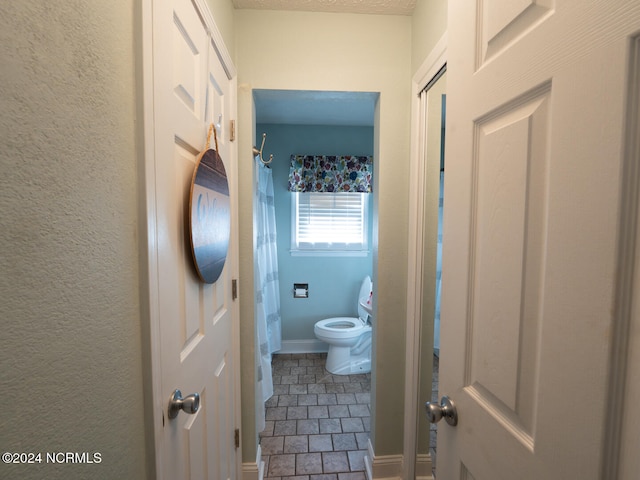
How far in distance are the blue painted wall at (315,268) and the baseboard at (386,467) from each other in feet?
5.81

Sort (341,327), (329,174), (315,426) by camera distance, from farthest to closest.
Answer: (329,174) < (341,327) < (315,426)

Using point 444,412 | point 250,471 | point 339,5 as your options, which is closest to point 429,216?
point 444,412

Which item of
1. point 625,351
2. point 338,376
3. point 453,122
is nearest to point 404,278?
point 453,122

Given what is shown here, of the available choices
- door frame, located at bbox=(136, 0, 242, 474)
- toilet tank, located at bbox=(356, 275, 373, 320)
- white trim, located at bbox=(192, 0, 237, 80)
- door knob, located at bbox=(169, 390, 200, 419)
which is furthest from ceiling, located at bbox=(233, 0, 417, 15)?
toilet tank, located at bbox=(356, 275, 373, 320)

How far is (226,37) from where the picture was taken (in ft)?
4.37

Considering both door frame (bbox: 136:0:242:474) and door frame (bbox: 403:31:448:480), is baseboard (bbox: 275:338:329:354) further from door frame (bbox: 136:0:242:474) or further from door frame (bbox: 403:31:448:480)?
door frame (bbox: 136:0:242:474)

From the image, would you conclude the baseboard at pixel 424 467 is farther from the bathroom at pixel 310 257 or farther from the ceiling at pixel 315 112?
the ceiling at pixel 315 112

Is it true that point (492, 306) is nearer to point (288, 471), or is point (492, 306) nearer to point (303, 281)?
point (288, 471)

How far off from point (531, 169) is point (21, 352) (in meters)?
0.81

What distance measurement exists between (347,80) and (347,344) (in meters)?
2.28

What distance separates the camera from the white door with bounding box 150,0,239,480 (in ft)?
2.34

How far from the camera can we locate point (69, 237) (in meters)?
0.45

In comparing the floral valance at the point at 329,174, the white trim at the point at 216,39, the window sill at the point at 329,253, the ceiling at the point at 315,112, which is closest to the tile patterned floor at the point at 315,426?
the window sill at the point at 329,253

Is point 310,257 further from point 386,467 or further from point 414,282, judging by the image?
point 386,467
